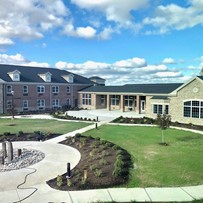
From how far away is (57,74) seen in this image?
59.5 metres

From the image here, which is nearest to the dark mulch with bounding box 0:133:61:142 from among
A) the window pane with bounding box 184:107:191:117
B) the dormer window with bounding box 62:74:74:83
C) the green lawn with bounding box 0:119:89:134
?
the green lawn with bounding box 0:119:89:134

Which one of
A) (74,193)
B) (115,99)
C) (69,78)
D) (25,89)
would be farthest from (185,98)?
(69,78)

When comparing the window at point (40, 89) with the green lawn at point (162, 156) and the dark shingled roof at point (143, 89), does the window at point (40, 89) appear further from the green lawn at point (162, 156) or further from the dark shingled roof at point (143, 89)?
the green lawn at point (162, 156)

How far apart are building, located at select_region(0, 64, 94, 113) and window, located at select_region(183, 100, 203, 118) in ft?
96.4

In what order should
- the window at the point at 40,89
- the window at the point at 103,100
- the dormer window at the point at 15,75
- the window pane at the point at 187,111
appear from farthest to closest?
1. the window at the point at 103,100
2. the window at the point at 40,89
3. the dormer window at the point at 15,75
4. the window pane at the point at 187,111

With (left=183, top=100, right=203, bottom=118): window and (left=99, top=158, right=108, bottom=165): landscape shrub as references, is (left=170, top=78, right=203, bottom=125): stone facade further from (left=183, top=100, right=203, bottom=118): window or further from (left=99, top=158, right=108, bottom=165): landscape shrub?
(left=99, top=158, right=108, bottom=165): landscape shrub

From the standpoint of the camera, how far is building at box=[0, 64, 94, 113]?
1877 inches

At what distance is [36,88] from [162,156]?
3995 centimetres

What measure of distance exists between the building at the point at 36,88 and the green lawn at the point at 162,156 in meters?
27.1

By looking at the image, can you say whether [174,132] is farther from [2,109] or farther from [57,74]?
[57,74]

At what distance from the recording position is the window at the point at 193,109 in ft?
103

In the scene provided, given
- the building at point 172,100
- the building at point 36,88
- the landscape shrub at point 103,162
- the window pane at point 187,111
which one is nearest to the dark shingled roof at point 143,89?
the building at point 172,100

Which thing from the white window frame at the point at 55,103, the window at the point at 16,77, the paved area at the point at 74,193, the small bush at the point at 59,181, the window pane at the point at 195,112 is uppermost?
the window at the point at 16,77

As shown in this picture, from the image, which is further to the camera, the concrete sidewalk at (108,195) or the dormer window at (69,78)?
the dormer window at (69,78)
